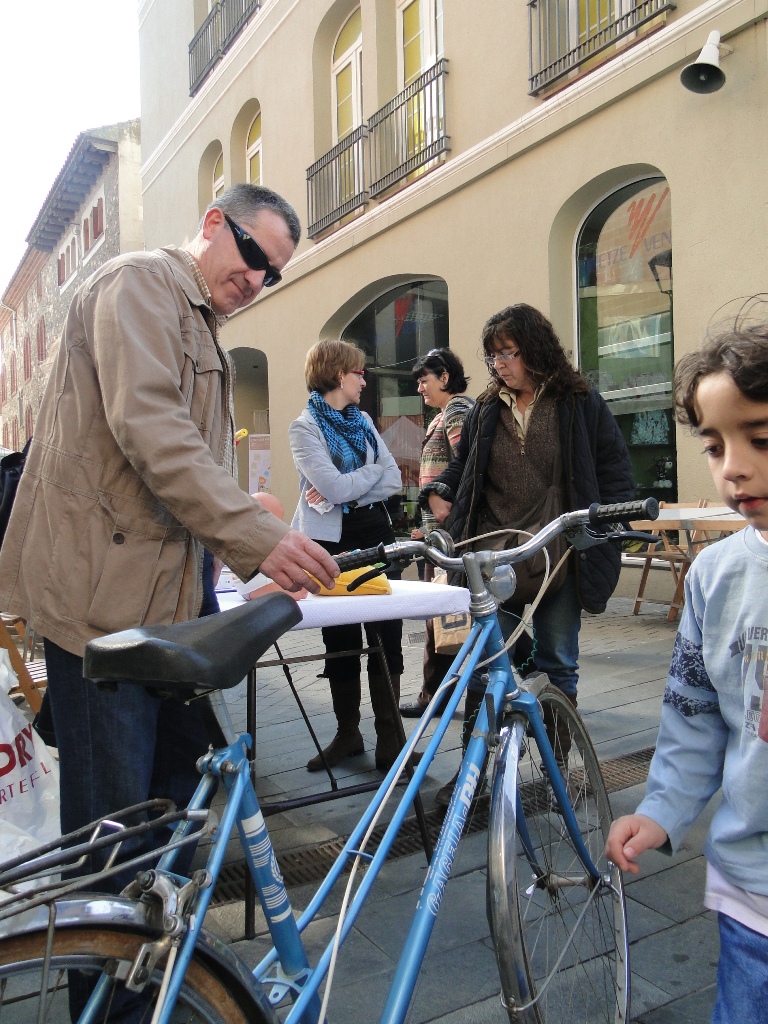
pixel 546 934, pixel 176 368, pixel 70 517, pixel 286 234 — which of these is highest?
pixel 286 234

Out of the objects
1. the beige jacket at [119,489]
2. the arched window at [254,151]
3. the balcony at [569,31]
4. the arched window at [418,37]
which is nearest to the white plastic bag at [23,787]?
the beige jacket at [119,489]

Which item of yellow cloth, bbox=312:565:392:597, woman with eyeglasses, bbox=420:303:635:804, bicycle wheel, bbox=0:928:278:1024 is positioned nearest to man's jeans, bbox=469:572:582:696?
woman with eyeglasses, bbox=420:303:635:804

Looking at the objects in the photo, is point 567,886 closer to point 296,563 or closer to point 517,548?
point 517,548

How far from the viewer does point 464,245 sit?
8.72 m

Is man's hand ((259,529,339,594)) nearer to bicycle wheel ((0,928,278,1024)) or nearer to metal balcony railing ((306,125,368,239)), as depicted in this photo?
bicycle wheel ((0,928,278,1024))

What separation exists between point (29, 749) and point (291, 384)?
→ 10442mm

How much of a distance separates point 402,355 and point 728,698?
9684 mm

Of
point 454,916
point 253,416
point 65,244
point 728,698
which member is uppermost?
point 65,244

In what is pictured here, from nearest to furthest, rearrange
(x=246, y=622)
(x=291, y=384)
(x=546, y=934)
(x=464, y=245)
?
(x=246, y=622) → (x=546, y=934) → (x=464, y=245) → (x=291, y=384)

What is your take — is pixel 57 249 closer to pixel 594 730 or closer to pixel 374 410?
pixel 374 410

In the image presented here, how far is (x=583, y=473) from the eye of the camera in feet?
10.3

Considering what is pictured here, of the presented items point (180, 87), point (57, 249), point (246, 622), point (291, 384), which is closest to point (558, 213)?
point (291, 384)

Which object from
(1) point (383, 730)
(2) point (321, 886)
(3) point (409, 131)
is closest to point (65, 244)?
(3) point (409, 131)

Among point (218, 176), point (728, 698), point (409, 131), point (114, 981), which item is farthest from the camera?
point (218, 176)
